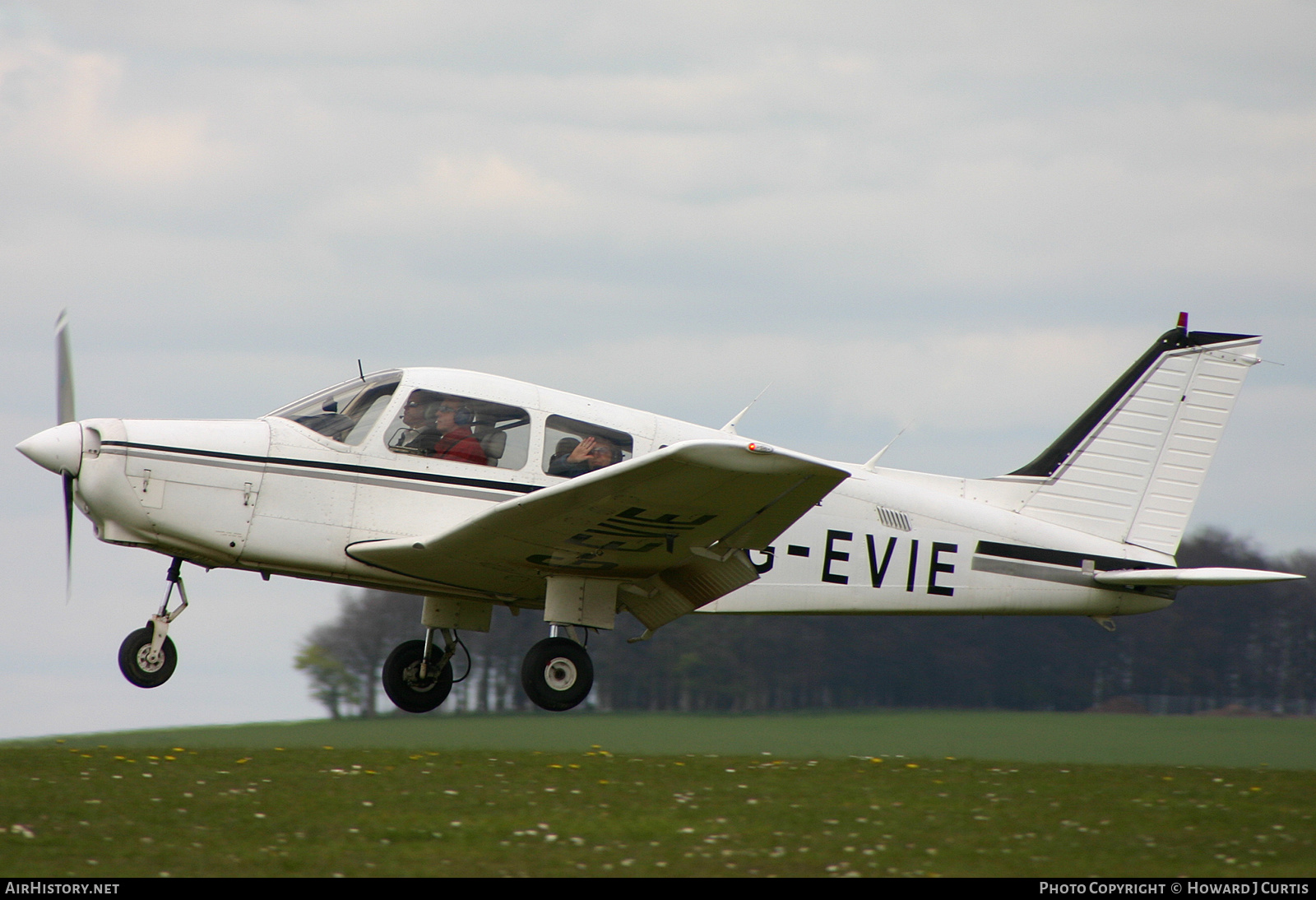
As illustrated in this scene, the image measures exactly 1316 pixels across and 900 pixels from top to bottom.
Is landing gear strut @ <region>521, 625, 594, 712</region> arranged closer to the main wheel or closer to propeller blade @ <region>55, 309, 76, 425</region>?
the main wheel

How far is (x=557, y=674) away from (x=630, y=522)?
206 centimetres

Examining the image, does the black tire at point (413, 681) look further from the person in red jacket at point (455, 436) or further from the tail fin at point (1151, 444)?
the tail fin at point (1151, 444)

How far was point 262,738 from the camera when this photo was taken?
1271 cm

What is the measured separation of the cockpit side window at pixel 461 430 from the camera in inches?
416

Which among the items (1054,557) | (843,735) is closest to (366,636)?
(843,735)

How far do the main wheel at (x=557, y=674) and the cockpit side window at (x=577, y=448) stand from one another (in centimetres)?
148

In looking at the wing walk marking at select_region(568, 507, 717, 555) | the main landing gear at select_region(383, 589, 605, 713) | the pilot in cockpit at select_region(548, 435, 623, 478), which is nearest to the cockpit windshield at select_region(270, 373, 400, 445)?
the pilot in cockpit at select_region(548, 435, 623, 478)

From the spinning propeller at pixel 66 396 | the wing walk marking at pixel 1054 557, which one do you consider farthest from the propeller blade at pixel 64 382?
the wing walk marking at pixel 1054 557

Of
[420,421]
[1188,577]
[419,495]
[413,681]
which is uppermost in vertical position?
[420,421]

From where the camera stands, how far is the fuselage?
401 inches

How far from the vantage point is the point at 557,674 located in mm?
10875

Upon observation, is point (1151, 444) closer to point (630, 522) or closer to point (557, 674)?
point (630, 522)
